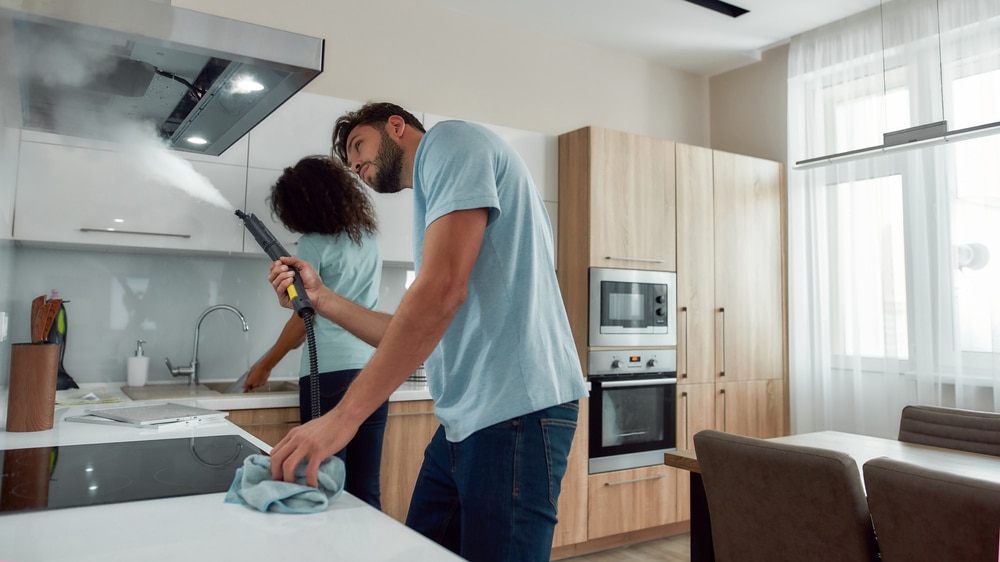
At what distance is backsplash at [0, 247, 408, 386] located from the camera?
2.52 meters

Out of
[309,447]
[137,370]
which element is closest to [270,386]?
[137,370]

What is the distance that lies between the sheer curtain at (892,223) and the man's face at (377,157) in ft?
6.70

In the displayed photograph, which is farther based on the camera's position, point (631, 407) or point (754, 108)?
point (754, 108)

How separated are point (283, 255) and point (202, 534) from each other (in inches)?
28.3

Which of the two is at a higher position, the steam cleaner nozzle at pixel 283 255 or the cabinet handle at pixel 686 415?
the steam cleaner nozzle at pixel 283 255

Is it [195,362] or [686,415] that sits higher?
[195,362]

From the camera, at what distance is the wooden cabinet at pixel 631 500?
3.12 m

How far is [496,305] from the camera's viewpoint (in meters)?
1.22

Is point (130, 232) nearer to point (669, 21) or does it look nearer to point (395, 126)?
point (395, 126)

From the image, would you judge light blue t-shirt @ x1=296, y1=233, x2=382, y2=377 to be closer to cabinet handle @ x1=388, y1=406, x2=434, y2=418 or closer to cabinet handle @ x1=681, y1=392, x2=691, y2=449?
cabinet handle @ x1=388, y1=406, x2=434, y2=418

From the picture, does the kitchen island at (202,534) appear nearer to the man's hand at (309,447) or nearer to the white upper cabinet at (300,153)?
the man's hand at (309,447)

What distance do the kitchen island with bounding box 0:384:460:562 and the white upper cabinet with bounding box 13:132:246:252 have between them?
5.02 ft

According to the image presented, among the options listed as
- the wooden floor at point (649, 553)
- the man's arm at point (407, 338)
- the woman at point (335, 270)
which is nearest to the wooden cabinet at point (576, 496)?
the wooden floor at point (649, 553)

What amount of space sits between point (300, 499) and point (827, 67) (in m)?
3.73
